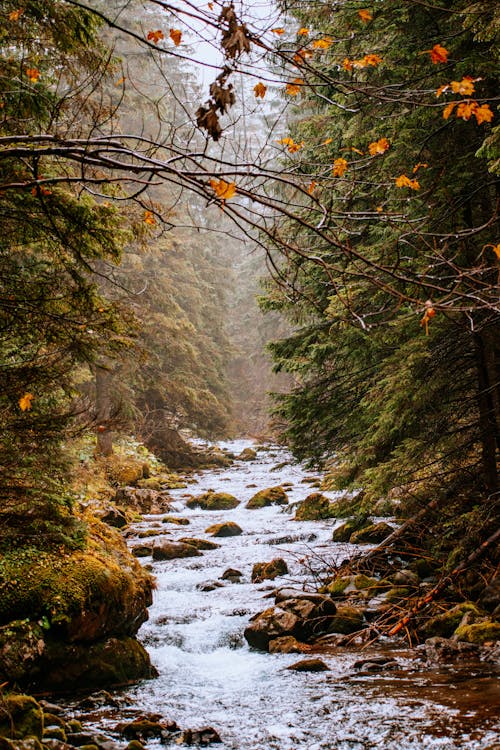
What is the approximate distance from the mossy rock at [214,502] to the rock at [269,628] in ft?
25.8

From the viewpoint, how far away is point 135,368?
1561cm

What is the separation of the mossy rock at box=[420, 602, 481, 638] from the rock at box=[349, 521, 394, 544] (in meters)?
3.72

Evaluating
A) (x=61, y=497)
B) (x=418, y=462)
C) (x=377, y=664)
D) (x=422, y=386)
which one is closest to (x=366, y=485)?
(x=418, y=462)

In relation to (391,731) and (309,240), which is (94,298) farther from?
(309,240)

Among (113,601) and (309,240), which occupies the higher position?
(309,240)

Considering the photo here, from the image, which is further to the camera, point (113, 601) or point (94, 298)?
point (113, 601)

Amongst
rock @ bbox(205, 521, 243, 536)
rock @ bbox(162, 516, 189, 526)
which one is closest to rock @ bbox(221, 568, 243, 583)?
rock @ bbox(205, 521, 243, 536)

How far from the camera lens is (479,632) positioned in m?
4.96

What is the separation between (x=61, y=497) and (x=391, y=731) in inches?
132

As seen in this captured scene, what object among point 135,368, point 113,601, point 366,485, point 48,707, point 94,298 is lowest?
point 48,707

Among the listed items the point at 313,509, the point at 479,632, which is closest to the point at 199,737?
the point at 479,632

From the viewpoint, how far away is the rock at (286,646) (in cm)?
590

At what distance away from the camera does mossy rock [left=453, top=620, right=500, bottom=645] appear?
488 cm

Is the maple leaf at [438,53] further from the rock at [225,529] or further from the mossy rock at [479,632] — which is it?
the rock at [225,529]
